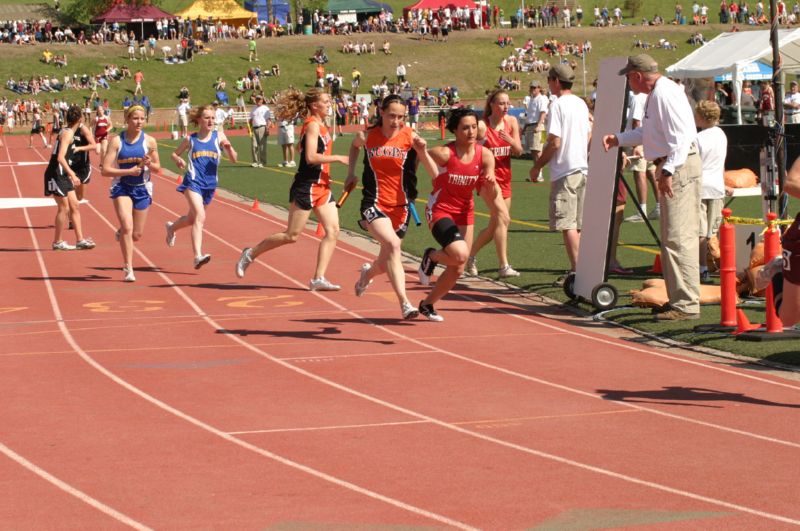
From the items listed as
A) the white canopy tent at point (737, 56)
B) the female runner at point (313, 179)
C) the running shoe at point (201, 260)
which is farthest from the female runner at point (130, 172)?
the white canopy tent at point (737, 56)

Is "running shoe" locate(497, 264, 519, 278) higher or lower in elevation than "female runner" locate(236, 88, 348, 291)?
lower

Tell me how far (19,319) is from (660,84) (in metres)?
6.24

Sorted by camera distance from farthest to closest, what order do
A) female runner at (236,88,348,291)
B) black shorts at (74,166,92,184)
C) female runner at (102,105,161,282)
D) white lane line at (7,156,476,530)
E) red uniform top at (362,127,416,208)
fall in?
black shorts at (74,166,92,184) < female runner at (102,105,161,282) < female runner at (236,88,348,291) < red uniform top at (362,127,416,208) < white lane line at (7,156,476,530)

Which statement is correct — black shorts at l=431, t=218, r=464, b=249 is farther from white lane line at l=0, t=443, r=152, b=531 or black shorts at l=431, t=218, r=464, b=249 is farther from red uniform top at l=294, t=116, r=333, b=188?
white lane line at l=0, t=443, r=152, b=531

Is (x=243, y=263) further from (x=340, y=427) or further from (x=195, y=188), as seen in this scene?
(x=340, y=427)

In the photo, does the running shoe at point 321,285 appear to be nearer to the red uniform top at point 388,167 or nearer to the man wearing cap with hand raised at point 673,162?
the red uniform top at point 388,167

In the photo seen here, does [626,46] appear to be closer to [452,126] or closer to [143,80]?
[143,80]

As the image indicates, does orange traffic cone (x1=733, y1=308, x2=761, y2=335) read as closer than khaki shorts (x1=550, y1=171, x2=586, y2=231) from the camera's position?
Yes

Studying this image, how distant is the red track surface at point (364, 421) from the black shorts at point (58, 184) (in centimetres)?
463

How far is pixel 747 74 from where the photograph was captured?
3700cm

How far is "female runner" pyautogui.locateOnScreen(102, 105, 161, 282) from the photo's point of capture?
51.6 ft

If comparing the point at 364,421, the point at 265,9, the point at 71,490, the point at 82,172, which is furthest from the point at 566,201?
the point at 265,9

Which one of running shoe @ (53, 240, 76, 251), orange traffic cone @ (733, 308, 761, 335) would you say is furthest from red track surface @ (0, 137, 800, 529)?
running shoe @ (53, 240, 76, 251)

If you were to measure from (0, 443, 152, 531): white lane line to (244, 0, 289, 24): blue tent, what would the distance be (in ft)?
291
